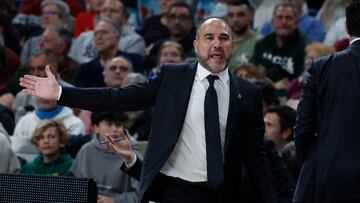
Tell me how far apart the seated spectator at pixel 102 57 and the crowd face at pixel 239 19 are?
1.12 m

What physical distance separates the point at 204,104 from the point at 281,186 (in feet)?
4.08

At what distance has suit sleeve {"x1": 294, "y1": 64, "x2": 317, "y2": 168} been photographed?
5773mm

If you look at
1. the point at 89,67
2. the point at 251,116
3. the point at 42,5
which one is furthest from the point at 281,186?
the point at 42,5

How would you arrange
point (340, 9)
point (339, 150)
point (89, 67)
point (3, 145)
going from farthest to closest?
point (340, 9) → point (89, 67) → point (3, 145) → point (339, 150)

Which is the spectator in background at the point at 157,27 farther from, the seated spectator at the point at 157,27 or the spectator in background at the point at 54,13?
the spectator in background at the point at 54,13

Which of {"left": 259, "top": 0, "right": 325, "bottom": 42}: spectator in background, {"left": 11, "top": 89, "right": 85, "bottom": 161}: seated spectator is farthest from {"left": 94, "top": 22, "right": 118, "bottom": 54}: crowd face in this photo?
{"left": 259, "top": 0, "right": 325, "bottom": 42}: spectator in background

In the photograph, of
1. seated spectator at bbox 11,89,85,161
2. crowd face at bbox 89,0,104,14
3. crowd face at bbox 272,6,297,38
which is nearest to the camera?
seated spectator at bbox 11,89,85,161

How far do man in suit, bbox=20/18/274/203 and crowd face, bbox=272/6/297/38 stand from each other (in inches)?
200

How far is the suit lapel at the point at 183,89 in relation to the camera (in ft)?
21.0

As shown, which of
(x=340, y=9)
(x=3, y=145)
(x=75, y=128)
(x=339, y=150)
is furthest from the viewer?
(x=340, y=9)

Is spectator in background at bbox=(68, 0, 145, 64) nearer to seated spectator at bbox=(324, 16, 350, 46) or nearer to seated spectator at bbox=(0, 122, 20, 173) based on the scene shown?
seated spectator at bbox=(324, 16, 350, 46)

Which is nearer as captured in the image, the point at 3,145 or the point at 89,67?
the point at 3,145

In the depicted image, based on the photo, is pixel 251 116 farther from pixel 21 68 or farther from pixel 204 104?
pixel 21 68

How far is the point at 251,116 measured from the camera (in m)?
6.57
